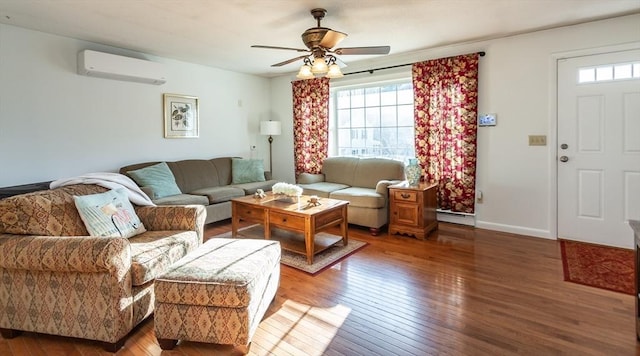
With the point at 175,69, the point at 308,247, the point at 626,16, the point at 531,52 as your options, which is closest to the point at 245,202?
the point at 308,247

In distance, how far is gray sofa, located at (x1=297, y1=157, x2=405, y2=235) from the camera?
13.2 feet

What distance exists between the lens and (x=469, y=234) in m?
3.96

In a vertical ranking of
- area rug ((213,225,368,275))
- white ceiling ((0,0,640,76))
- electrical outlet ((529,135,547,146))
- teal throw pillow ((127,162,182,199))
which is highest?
white ceiling ((0,0,640,76))

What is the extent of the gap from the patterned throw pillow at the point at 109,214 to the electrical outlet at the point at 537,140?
411cm

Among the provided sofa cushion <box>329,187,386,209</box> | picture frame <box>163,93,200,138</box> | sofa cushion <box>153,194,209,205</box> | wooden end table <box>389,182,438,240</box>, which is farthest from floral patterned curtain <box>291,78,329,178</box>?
sofa cushion <box>153,194,209,205</box>

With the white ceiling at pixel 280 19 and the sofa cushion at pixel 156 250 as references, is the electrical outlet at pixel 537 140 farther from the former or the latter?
the sofa cushion at pixel 156 250

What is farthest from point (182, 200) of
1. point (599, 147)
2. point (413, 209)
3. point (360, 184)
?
point (599, 147)

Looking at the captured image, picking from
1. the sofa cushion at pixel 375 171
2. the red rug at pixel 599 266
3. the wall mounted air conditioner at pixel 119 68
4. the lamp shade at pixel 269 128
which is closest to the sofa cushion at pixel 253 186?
the lamp shade at pixel 269 128

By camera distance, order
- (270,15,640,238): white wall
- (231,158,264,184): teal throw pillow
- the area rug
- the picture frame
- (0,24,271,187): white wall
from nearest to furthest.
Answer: the area rug, (0,24,271,187): white wall, (270,15,640,238): white wall, the picture frame, (231,158,264,184): teal throw pillow

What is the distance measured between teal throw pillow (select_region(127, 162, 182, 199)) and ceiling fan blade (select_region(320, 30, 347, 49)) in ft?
8.35

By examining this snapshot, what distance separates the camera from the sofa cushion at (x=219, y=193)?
4.36m

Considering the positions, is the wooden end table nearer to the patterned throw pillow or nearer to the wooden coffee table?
the wooden coffee table

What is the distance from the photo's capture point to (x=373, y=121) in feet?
16.8

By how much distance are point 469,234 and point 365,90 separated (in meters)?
2.61
